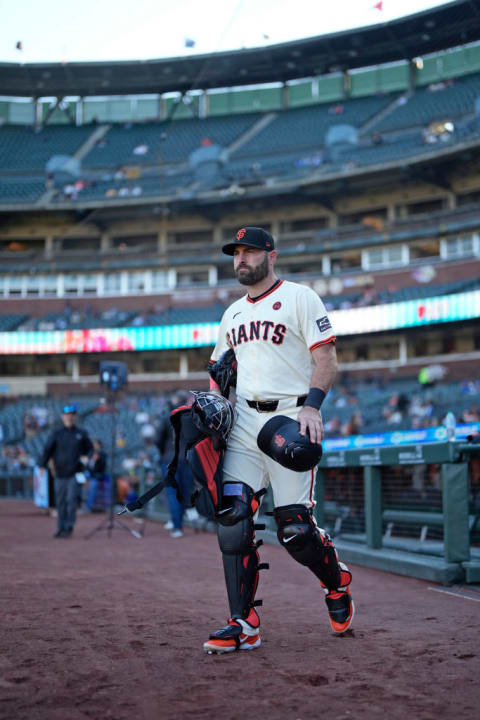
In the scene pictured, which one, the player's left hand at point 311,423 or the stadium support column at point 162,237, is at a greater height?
the stadium support column at point 162,237

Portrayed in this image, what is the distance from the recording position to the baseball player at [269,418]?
151 inches

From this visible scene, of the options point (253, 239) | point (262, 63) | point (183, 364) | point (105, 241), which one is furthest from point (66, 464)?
point (262, 63)

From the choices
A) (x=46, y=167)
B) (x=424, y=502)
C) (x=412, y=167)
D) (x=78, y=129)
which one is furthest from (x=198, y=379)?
(x=424, y=502)

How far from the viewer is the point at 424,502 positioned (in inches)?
279

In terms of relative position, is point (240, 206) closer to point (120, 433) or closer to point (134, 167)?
point (134, 167)

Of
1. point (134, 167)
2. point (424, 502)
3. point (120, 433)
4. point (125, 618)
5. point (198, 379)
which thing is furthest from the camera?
point (134, 167)

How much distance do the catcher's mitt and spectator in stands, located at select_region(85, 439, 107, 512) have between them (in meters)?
12.5

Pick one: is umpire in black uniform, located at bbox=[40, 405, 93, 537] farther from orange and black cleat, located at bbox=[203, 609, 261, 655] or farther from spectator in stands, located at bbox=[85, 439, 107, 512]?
orange and black cleat, located at bbox=[203, 609, 261, 655]

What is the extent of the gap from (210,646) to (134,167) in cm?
4883

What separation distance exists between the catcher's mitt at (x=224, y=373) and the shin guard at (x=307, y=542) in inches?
29.9

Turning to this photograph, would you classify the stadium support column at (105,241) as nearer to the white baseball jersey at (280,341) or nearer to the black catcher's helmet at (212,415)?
the white baseball jersey at (280,341)

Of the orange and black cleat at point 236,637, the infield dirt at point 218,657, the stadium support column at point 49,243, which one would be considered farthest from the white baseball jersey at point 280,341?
the stadium support column at point 49,243

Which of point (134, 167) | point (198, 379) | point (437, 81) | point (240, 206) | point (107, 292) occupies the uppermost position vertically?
point (437, 81)

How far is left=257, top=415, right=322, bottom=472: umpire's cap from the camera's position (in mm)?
3670
